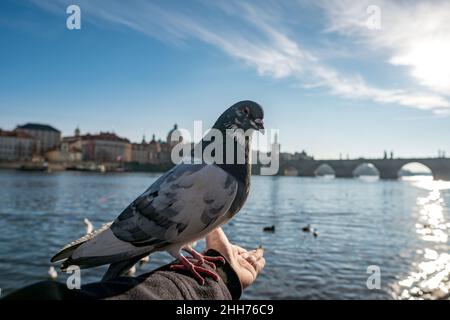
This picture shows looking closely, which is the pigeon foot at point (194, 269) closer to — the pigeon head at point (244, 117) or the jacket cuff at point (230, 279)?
the jacket cuff at point (230, 279)

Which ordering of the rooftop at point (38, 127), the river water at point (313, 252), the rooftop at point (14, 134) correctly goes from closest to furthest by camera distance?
the river water at point (313, 252)
the rooftop at point (14, 134)
the rooftop at point (38, 127)

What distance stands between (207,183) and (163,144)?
137 meters

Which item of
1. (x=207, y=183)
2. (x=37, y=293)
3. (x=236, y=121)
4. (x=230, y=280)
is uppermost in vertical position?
(x=236, y=121)

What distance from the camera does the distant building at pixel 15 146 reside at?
10581cm

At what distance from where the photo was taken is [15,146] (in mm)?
107500

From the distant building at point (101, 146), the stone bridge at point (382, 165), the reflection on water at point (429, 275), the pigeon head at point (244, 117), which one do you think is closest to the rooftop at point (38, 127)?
the distant building at point (101, 146)

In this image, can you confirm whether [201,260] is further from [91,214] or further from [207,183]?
[91,214]

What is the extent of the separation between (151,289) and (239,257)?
0.97 meters

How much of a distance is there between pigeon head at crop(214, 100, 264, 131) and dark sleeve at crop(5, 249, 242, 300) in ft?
2.50

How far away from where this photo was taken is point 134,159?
130625 millimetres

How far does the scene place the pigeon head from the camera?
199cm

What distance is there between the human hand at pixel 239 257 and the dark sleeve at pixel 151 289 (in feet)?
0.47
